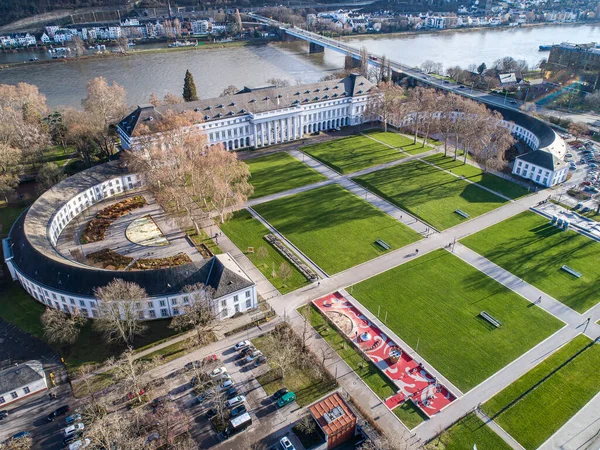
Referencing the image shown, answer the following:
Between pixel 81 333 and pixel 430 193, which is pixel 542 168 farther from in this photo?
pixel 81 333

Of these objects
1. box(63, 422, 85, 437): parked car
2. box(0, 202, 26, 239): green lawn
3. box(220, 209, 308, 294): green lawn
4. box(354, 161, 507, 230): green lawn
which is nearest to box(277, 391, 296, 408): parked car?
box(220, 209, 308, 294): green lawn

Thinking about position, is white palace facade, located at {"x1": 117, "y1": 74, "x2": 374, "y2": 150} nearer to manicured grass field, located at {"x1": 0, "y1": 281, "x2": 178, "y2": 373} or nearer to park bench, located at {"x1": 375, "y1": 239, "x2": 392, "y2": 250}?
manicured grass field, located at {"x1": 0, "y1": 281, "x2": 178, "y2": 373}

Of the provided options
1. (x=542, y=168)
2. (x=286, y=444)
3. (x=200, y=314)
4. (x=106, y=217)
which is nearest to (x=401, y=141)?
(x=542, y=168)

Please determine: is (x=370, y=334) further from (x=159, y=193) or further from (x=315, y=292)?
(x=159, y=193)

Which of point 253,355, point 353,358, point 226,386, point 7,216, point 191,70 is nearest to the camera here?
point 226,386

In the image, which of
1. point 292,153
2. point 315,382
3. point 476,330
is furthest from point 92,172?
→ point 476,330

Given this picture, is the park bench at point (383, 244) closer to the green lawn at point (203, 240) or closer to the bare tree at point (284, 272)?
the bare tree at point (284, 272)
